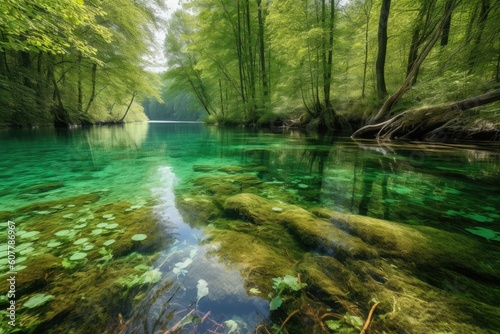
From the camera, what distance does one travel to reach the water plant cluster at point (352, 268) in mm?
1117

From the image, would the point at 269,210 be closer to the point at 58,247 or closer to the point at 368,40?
the point at 58,247

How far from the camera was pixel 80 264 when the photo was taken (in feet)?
5.05

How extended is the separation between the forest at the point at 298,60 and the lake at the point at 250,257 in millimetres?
4472

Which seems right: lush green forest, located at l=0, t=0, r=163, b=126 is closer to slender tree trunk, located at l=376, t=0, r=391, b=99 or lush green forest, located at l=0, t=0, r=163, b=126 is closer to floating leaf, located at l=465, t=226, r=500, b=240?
slender tree trunk, located at l=376, t=0, r=391, b=99

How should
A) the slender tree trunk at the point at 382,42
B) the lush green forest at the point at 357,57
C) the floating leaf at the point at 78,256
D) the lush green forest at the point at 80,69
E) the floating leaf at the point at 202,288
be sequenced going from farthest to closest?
1. the lush green forest at the point at 80,69
2. the slender tree trunk at the point at 382,42
3. the lush green forest at the point at 357,57
4. the floating leaf at the point at 78,256
5. the floating leaf at the point at 202,288

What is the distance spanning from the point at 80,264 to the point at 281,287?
4.71 ft

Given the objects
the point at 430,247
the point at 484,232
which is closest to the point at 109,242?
the point at 430,247

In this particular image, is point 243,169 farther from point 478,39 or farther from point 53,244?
point 478,39

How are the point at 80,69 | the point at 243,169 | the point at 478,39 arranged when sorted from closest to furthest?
the point at 243,169 < the point at 478,39 < the point at 80,69

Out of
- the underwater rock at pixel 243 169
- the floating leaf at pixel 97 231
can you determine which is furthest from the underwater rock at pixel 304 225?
the underwater rock at pixel 243 169

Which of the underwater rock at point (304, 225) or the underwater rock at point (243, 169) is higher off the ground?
the underwater rock at point (243, 169)

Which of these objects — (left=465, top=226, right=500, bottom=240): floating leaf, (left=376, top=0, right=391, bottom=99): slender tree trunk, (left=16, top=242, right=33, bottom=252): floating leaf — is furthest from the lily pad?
(left=376, top=0, right=391, bottom=99): slender tree trunk

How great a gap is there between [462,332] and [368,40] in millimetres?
12174

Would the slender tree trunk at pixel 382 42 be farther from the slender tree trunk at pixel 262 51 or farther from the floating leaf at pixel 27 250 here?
the floating leaf at pixel 27 250
